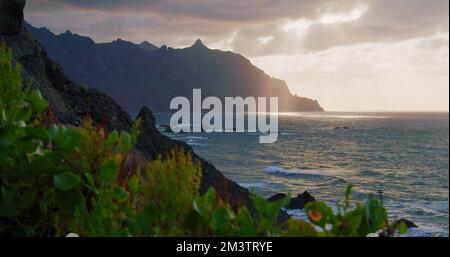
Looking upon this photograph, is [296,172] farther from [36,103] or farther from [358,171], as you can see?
[36,103]

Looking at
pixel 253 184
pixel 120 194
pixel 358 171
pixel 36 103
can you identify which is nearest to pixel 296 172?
pixel 358 171

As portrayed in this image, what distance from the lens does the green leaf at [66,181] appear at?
143 inches

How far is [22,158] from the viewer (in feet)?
12.9

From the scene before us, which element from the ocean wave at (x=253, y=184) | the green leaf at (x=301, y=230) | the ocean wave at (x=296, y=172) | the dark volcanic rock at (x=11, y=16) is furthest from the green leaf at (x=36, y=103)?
the ocean wave at (x=296, y=172)

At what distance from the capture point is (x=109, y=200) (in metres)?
3.55

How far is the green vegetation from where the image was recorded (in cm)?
335

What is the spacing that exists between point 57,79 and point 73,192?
1120 inches

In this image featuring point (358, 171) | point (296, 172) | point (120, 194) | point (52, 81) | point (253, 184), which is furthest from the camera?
point (358, 171)

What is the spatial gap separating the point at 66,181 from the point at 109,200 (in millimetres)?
368

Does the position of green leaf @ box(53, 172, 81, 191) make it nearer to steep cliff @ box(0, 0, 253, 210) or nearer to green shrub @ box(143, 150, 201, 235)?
green shrub @ box(143, 150, 201, 235)

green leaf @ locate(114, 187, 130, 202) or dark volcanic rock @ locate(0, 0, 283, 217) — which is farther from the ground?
dark volcanic rock @ locate(0, 0, 283, 217)

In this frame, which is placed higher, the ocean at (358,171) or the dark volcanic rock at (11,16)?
the dark volcanic rock at (11,16)

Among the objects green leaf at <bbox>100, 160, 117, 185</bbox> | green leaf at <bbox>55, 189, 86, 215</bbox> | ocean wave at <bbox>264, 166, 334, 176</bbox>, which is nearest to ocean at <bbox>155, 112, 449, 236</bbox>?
ocean wave at <bbox>264, 166, 334, 176</bbox>

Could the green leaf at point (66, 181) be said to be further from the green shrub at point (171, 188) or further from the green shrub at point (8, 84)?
the green shrub at point (8, 84)
